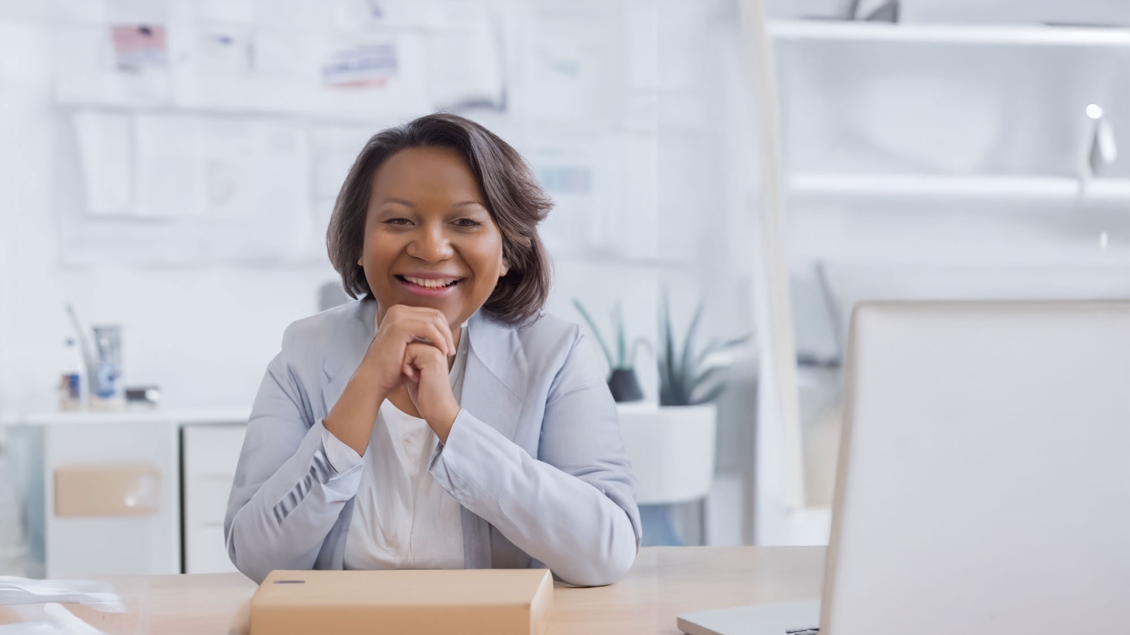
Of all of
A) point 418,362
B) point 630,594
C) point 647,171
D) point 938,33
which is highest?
point 938,33

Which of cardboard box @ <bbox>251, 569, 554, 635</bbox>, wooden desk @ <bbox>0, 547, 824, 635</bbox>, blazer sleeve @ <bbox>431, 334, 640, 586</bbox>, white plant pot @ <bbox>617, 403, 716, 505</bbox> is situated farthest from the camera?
white plant pot @ <bbox>617, 403, 716, 505</bbox>

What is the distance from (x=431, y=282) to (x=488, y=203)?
126 millimetres

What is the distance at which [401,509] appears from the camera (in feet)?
4.08

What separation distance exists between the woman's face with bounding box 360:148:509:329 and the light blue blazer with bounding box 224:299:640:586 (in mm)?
100

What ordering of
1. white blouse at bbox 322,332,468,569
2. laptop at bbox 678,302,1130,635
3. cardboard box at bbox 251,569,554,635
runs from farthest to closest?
1. white blouse at bbox 322,332,468,569
2. cardboard box at bbox 251,569,554,635
3. laptop at bbox 678,302,1130,635

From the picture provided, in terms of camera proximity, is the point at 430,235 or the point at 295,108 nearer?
the point at 430,235

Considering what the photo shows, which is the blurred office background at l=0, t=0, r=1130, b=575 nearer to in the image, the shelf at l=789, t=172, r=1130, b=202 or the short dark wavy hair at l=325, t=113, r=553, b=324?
the shelf at l=789, t=172, r=1130, b=202

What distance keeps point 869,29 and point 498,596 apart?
2.36 m

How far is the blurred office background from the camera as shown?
2744 mm

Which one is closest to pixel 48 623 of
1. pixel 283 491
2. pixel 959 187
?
pixel 283 491

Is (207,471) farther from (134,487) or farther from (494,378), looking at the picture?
(494,378)

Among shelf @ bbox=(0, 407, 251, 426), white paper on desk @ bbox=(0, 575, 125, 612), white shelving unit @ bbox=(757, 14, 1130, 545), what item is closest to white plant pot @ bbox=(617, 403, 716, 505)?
white shelving unit @ bbox=(757, 14, 1130, 545)

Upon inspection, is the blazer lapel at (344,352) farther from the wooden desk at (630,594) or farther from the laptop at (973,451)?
the laptop at (973,451)

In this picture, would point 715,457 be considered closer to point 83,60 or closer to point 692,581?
point 692,581
